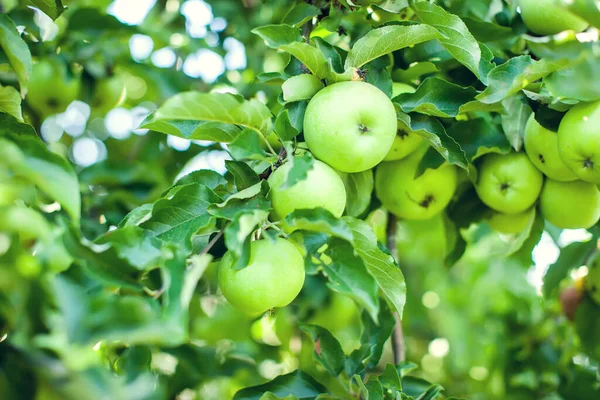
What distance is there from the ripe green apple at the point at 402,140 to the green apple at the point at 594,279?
77 cm

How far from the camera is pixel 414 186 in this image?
1.51 m

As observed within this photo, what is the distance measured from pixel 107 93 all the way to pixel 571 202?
1423 mm

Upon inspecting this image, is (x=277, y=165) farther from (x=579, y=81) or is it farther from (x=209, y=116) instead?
(x=579, y=81)

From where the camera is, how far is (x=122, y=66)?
218 cm

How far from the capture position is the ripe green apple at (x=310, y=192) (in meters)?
1.11

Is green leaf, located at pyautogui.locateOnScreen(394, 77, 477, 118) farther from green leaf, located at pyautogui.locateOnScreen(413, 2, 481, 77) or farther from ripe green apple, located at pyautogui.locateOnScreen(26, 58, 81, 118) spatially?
ripe green apple, located at pyautogui.locateOnScreen(26, 58, 81, 118)

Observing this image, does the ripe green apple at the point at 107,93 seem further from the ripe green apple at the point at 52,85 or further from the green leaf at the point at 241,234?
the green leaf at the point at 241,234

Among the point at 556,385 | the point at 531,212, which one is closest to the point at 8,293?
the point at 531,212

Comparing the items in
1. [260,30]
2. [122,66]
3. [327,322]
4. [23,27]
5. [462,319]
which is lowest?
[462,319]

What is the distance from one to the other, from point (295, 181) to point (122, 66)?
1373 millimetres

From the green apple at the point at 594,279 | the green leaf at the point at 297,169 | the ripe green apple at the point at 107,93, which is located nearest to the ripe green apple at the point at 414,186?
the green leaf at the point at 297,169

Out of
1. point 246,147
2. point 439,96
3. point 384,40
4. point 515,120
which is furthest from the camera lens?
point 515,120

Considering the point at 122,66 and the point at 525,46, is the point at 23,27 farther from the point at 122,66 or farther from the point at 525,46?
the point at 525,46

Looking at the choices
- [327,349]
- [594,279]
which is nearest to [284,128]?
[327,349]
